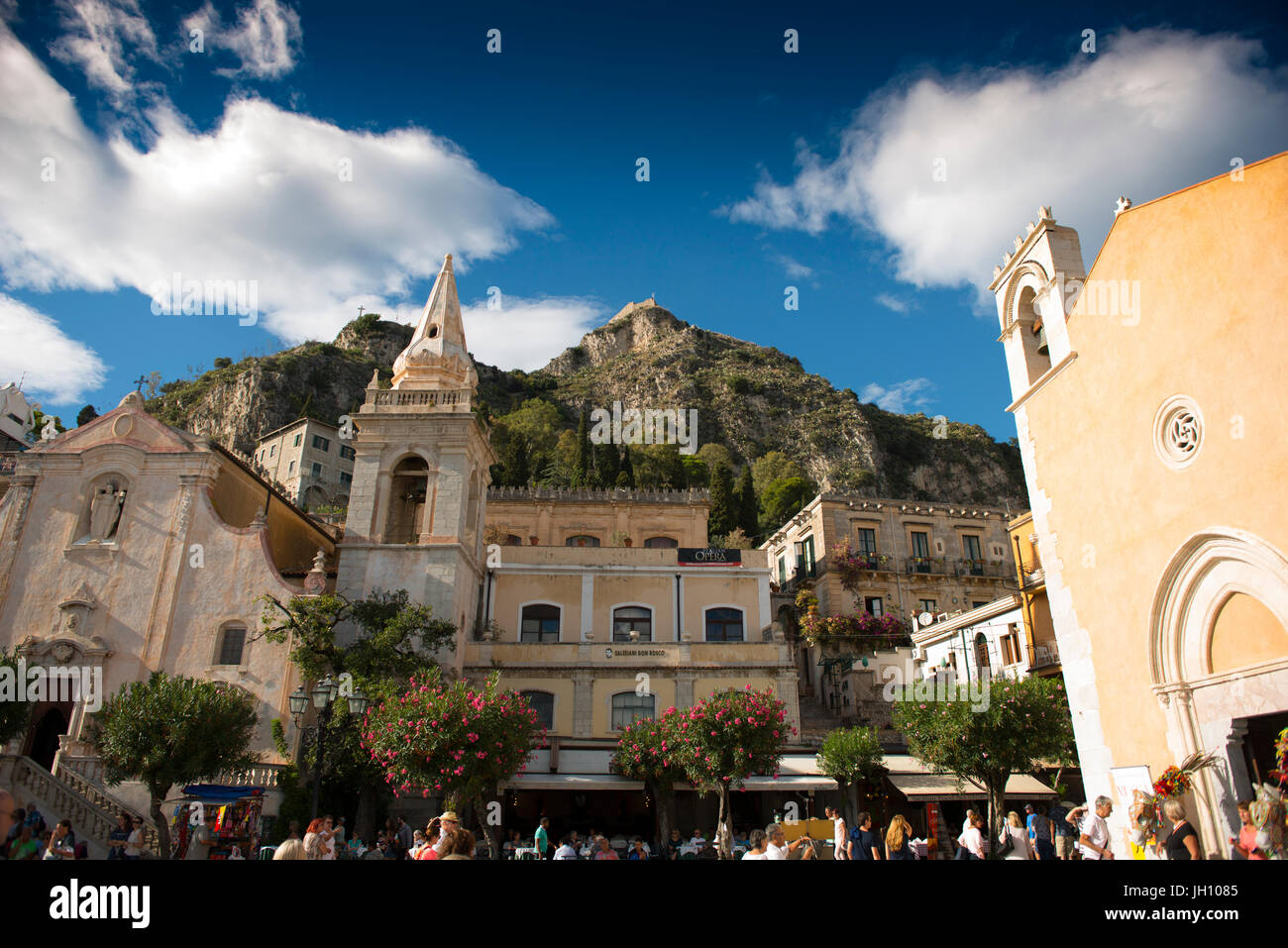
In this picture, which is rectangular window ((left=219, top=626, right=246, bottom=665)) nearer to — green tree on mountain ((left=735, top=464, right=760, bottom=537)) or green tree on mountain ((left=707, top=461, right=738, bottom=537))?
green tree on mountain ((left=707, top=461, right=738, bottom=537))

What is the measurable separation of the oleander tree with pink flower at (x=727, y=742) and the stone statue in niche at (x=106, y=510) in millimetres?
19104

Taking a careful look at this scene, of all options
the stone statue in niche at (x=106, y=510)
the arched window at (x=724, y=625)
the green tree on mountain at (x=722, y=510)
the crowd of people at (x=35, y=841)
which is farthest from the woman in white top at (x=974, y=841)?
the green tree on mountain at (x=722, y=510)

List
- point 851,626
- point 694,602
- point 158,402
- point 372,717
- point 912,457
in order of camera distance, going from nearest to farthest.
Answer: point 372,717 < point 694,602 < point 851,626 < point 158,402 < point 912,457

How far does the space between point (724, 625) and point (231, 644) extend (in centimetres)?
1713

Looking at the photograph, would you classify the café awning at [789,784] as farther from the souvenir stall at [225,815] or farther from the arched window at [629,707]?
the souvenir stall at [225,815]

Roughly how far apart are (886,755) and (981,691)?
6.59m

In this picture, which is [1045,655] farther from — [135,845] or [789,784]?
[135,845]

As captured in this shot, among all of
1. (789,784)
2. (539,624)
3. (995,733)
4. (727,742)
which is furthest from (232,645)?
(995,733)

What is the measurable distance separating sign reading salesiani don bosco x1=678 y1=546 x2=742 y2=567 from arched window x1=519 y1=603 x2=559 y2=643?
212 inches

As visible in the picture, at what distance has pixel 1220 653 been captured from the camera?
12562 mm

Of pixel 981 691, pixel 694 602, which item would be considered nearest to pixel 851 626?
pixel 694 602
